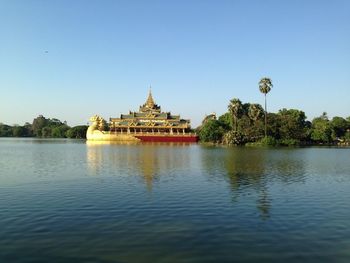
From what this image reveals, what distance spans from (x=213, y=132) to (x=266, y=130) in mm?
23900

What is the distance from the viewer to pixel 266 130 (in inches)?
4168

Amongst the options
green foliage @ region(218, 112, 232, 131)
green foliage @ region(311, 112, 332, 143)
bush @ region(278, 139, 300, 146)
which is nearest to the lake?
bush @ region(278, 139, 300, 146)

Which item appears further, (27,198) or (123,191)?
(123,191)

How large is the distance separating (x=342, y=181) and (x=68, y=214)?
71.8ft

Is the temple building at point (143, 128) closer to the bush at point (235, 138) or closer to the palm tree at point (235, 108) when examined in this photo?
the palm tree at point (235, 108)

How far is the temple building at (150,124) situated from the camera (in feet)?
504

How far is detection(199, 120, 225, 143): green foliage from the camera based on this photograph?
4909 inches

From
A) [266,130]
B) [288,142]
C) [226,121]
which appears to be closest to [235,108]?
[266,130]

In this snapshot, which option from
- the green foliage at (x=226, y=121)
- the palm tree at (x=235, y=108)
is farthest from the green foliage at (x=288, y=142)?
the green foliage at (x=226, y=121)

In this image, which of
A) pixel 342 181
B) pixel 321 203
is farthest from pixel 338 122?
pixel 321 203

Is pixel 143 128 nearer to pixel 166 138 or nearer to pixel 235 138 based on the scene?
pixel 166 138

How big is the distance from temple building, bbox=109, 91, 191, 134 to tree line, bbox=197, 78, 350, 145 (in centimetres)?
2386

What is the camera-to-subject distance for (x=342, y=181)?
28.9 meters

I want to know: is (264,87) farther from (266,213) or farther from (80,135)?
(80,135)
